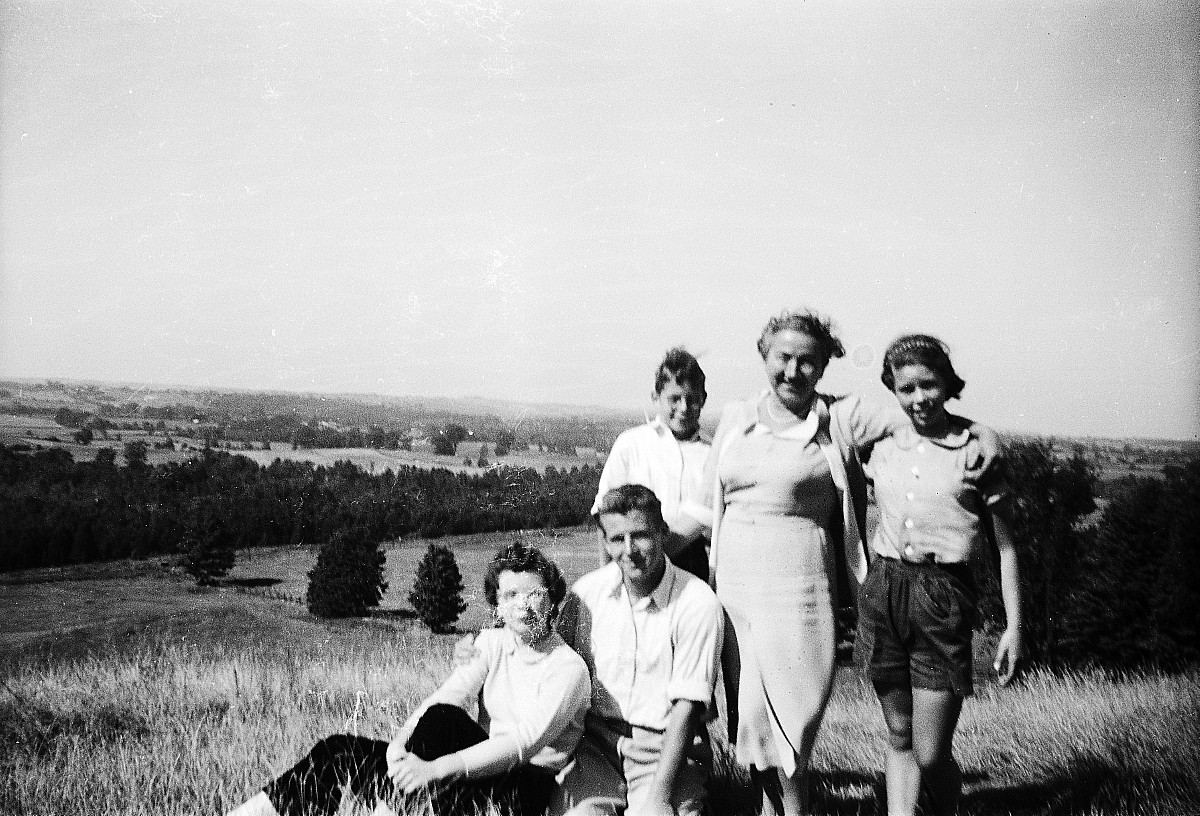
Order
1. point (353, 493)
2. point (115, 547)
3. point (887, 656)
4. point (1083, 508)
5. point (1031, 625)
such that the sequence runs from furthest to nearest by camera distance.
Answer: point (1031, 625), point (1083, 508), point (353, 493), point (115, 547), point (887, 656)

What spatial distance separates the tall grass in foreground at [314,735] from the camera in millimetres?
4070

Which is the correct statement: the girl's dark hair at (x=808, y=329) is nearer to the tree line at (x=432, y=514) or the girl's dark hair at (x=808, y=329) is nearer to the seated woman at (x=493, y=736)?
the seated woman at (x=493, y=736)

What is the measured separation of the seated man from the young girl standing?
0.72 m

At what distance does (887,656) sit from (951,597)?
1.17 feet

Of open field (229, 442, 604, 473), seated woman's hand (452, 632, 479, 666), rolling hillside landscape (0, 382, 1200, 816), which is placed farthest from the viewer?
open field (229, 442, 604, 473)

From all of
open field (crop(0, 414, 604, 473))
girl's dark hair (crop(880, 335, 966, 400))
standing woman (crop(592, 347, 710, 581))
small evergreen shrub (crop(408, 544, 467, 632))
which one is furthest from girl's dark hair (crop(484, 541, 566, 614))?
small evergreen shrub (crop(408, 544, 467, 632))

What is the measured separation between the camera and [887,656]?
11.4ft

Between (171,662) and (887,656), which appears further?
(171,662)

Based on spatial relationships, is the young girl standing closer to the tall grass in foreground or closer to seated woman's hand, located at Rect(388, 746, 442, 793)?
the tall grass in foreground

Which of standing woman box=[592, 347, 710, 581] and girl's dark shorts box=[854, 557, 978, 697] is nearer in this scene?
girl's dark shorts box=[854, 557, 978, 697]

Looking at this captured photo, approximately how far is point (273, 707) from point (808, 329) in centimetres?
380

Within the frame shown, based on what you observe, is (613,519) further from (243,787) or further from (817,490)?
(243,787)

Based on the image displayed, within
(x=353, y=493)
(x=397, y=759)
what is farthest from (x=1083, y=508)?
(x=397, y=759)

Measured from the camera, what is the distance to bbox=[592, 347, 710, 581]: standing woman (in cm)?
388
